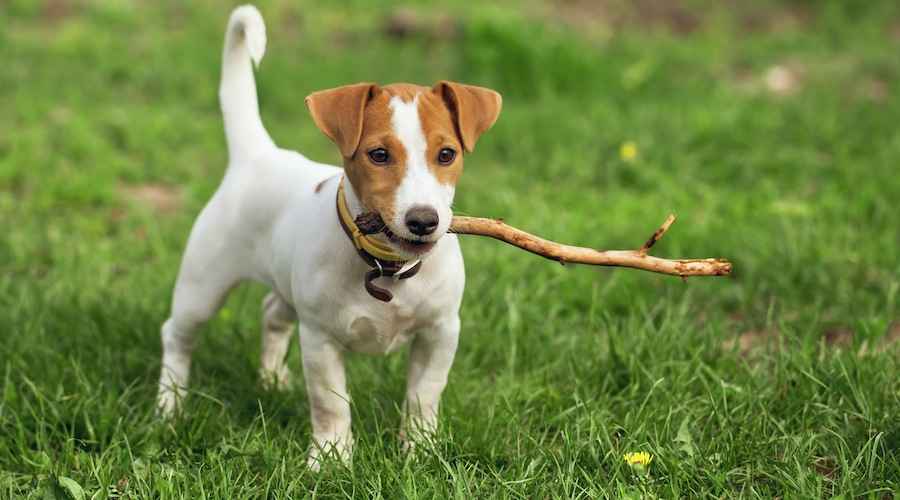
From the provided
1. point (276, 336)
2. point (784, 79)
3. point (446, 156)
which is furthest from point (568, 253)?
point (784, 79)

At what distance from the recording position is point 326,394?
331cm

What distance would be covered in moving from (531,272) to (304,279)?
1.95 meters

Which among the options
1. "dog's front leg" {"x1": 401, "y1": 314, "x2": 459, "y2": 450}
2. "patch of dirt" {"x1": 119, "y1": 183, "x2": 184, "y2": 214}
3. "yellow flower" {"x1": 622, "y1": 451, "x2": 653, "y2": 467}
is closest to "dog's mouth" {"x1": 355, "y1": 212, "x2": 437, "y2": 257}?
"dog's front leg" {"x1": 401, "y1": 314, "x2": 459, "y2": 450}

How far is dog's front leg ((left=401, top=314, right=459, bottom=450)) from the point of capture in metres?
3.29

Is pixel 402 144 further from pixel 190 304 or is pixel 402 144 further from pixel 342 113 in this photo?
pixel 190 304

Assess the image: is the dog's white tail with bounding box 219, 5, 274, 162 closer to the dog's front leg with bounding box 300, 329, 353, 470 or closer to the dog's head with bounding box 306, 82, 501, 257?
the dog's front leg with bounding box 300, 329, 353, 470

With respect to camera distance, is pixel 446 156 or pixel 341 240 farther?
pixel 341 240

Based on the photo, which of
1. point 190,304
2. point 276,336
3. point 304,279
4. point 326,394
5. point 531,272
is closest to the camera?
point 304,279

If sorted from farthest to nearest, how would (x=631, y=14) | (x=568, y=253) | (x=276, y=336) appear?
(x=631, y=14), (x=276, y=336), (x=568, y=253)

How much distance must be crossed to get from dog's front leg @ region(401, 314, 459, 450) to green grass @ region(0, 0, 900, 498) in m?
0.11

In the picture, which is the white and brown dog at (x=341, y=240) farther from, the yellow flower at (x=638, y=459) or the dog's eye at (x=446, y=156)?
the yellow flower at (x=638, y=459)

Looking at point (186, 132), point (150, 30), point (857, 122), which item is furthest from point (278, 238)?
point (150, 30)

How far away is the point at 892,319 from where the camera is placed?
13.9 feet

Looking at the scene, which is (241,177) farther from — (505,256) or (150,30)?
(150,30)
